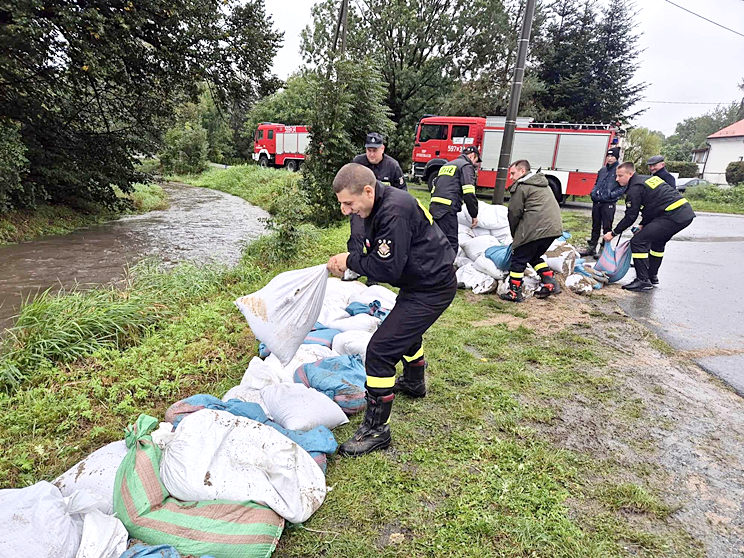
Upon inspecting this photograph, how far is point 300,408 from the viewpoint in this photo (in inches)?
99.8

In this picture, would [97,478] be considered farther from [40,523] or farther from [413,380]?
[413,380]

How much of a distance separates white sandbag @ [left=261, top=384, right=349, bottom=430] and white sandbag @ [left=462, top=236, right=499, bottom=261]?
3651mm

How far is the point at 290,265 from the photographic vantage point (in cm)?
621

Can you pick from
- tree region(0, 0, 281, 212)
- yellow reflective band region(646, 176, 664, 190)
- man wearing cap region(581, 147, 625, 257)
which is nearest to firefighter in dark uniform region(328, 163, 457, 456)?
yellow reflective band region(646, 176, 664, 190)

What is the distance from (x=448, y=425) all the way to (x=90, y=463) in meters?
1.86

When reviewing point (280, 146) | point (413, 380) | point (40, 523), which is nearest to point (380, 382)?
point (413, 380)

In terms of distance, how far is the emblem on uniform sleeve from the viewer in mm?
2270

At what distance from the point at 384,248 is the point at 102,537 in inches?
63.3

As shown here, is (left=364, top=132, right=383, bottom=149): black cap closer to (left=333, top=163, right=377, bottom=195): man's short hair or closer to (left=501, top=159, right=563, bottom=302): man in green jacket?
(left=501, top=159, right=563, bottom=302): man in green jacket

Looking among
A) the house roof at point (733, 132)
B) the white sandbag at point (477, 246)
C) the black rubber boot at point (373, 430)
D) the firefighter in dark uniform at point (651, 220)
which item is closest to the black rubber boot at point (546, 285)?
the white sandbag at point (477, 246)

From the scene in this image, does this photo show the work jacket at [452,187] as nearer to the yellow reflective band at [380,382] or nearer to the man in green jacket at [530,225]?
the man in green jacket at [530,225]

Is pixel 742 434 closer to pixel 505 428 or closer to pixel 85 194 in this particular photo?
pixel 505 428

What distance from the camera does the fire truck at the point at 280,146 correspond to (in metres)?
23.6

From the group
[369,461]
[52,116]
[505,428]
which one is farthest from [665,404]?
[52,116]
